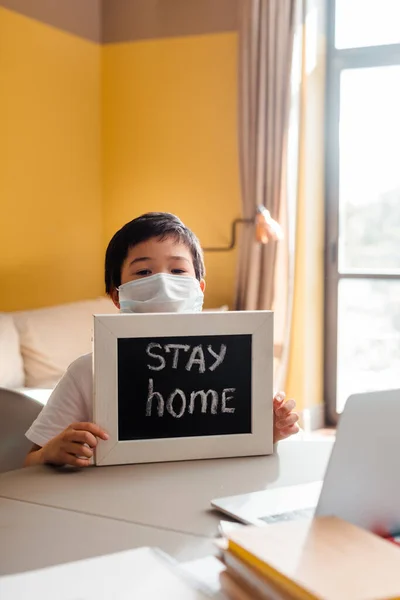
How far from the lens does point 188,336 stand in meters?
1.34

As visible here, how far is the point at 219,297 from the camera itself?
4.55 m

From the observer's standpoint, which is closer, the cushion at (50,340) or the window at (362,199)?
the cushion at (50,340)

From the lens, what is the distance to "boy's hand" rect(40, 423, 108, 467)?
1.28 meters

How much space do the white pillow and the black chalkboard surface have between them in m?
2.13

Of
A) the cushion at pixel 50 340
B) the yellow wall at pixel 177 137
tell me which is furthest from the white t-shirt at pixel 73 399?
the yellow wall at pixel 177 137

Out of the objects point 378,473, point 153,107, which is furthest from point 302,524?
point 153,107

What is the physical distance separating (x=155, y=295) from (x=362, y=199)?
126 inches

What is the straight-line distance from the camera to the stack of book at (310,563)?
25.8 inches

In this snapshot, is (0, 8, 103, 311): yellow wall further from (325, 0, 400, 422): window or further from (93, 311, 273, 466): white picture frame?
(93, 311, 273, 466): white picture frame

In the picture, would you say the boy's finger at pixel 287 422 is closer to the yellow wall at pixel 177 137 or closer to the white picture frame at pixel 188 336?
the white picture frame at pixel 188 336

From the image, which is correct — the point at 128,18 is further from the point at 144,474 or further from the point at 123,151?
the point at 144,474

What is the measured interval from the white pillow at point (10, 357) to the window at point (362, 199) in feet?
6.17

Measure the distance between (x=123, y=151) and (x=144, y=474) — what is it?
3670 mm

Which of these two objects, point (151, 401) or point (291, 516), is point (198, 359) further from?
point (291, 516)
